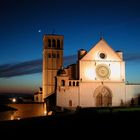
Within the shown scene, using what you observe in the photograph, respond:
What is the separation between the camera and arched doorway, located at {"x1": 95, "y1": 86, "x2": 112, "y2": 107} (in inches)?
1897

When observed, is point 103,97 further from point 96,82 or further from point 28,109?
point 28,109

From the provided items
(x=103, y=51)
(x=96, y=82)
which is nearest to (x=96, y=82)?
(x=96, y=82)

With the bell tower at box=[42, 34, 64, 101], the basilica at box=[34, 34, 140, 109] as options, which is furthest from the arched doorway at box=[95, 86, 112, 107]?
the bell tower at box=[42, 34, 64, 101]

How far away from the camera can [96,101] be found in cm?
4816

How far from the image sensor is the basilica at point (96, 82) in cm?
4709

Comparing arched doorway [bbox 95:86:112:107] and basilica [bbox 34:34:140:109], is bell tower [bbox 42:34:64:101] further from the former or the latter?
arched doorway [bbox 95:86:112:107]

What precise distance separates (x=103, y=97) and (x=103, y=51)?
22.9 ft

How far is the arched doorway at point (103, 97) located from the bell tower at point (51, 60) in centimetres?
1034

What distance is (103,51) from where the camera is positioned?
1928 inches

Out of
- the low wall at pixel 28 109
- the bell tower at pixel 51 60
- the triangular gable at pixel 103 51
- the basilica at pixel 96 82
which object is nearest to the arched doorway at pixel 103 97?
the basilica at pixel 96 82

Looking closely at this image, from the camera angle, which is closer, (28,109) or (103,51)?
(103,51)

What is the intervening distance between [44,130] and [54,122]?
8.41 feet

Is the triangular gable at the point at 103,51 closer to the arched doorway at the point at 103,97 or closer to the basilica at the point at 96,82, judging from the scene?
the basilica at the point at 96,82

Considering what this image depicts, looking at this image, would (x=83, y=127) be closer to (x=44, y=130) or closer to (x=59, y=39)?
(x=44, y=130)
